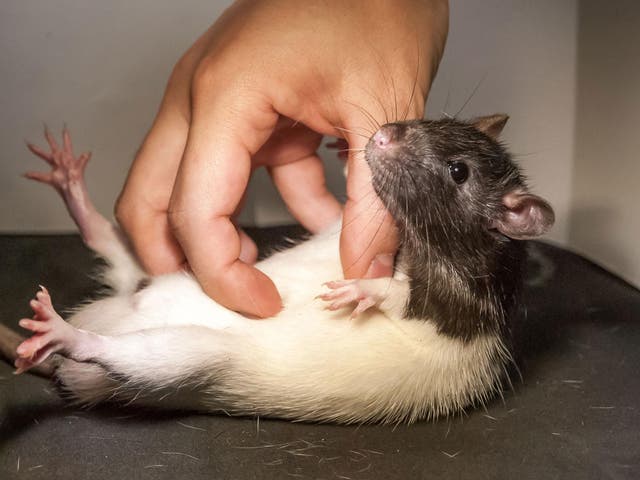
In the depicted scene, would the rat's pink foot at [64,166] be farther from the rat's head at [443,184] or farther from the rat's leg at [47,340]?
the rat's head at [443,184]

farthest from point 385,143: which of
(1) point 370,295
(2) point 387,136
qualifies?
(1) point 370,295

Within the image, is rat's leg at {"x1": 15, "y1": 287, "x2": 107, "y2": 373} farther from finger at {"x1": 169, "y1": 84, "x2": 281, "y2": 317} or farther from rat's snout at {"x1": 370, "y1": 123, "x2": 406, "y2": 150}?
rat's snout at {"x1": 370, "y1": 123, "x2": 406, "y2": 150}

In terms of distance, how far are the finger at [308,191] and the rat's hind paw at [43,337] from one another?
0.68m

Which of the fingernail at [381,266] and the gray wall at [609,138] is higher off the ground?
the gray wall at [609,138]

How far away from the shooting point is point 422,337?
1539 millimetres

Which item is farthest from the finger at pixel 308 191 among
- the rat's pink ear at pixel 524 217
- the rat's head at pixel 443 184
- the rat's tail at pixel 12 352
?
the rat's tail at pixel 12 352

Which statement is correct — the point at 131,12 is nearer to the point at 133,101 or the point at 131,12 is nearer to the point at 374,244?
the point at 133,101

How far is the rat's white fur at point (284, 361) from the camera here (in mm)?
1430

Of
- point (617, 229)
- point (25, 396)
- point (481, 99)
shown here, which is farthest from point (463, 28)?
point (25, 396)

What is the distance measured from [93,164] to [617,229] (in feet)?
4.70

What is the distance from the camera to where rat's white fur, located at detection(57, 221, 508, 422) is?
1.43 metres

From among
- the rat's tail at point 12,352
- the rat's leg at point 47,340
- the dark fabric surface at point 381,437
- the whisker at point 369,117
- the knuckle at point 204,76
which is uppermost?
the knuckle at point 204,76

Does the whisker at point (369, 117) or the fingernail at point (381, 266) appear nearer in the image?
the whisker at point (369, 117)

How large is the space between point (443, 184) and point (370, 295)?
257 millimetres
